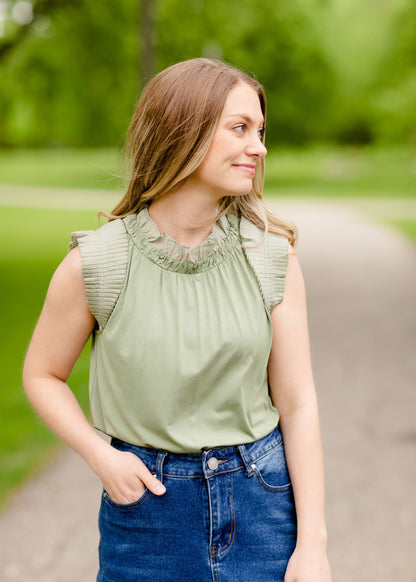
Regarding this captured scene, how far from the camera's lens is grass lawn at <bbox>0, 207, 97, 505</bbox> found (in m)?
4.72

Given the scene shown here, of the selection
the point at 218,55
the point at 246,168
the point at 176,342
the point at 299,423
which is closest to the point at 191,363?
the point at 176,342

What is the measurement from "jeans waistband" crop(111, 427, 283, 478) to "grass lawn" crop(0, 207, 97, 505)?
8.77ft

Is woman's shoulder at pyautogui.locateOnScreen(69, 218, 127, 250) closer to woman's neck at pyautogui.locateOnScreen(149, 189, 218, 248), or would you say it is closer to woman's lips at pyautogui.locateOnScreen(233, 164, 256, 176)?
woman's neck at pyautogui.locateOnScreen(149, 189, 218, 248)

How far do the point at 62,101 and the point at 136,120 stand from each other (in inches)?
674

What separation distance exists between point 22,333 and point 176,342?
693 cm

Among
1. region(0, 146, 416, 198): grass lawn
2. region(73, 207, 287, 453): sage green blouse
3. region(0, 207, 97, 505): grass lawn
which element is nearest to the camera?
region(73, 207, 287, 453): sage green blouse

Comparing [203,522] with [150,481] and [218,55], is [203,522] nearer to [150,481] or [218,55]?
[150,481]

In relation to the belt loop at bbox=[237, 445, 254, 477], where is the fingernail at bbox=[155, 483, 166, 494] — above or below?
below

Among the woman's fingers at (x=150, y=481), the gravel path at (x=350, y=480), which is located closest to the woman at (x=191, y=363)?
the woman's fingers at (x=150, y=481)

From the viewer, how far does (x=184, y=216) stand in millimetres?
1743

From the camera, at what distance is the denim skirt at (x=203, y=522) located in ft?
5.38

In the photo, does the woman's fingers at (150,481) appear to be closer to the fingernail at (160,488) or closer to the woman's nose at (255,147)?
the fingernail at (160,488)

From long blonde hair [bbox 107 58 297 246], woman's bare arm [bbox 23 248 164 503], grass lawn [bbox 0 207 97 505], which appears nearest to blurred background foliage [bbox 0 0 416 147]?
long blonde hair [bbox 107 58 297 246]

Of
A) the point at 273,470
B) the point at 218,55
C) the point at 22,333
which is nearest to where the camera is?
the point at 273,470
